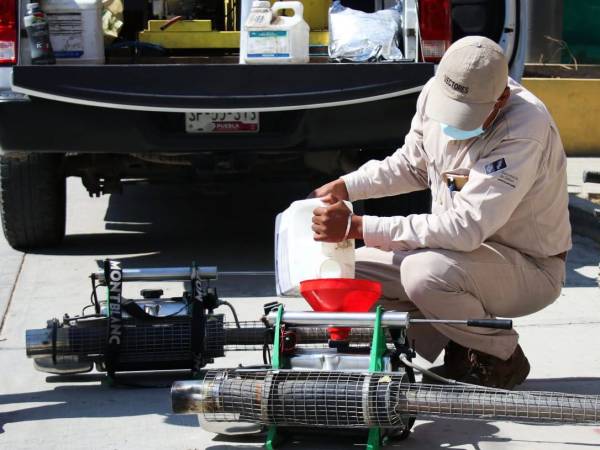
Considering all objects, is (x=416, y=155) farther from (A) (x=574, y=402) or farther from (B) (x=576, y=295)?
(B) (x=576, y=295)

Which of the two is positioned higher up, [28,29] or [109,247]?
[28,29]

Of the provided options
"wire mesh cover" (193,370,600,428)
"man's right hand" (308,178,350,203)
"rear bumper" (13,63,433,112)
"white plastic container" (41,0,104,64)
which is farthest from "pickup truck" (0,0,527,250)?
"wire mesh cover" (193,370,600,428)

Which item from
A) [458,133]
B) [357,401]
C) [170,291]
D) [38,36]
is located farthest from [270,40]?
[357,401]

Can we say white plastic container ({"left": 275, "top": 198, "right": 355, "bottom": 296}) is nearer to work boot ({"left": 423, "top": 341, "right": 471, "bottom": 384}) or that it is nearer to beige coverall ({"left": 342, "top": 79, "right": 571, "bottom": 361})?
beige coverall ({"left": 342, "top": 79, "right": 571, "bottom": 361})

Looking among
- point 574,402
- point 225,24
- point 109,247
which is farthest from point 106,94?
point 574,402

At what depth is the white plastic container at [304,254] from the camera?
12.9ft

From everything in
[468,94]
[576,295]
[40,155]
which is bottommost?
[576,295]

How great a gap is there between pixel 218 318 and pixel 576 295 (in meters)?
2.06

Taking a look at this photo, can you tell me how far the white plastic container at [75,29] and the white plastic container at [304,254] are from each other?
77.9 inches

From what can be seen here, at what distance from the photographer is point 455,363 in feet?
13.2

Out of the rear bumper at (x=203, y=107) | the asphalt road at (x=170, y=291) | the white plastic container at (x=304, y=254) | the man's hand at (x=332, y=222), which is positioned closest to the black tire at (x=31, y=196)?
the asphalt road at (x=170, y=291)

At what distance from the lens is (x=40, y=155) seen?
241 inches

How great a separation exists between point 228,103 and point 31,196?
131 centimetres

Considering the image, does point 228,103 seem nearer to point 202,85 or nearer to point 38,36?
point 202,85
